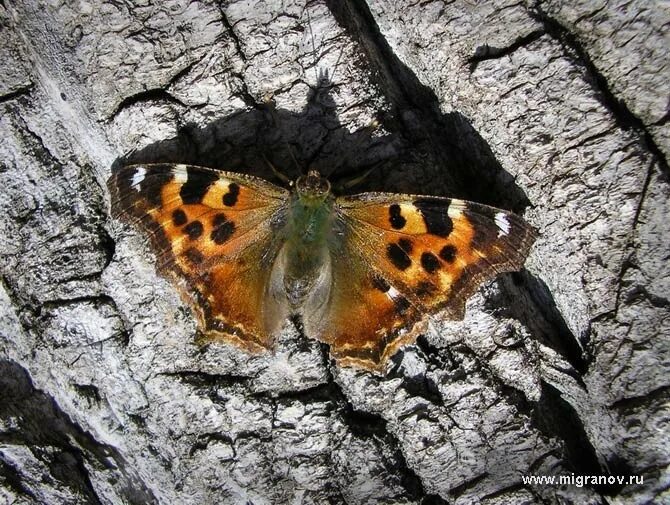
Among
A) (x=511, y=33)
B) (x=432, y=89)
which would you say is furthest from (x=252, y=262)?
(x=511, y=33)

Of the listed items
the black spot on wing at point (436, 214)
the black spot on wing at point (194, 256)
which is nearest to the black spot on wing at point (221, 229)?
the black spot on wing at point (194, 256)

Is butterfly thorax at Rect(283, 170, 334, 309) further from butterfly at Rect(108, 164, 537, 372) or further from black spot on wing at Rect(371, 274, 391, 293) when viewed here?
black spot on wing at Rect(371, 274, 391, 293)

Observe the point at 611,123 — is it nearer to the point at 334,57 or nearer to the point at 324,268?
the point at 334,57

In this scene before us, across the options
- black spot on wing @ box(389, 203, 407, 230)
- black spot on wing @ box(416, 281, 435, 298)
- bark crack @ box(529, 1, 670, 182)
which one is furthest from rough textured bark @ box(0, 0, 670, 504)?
black spot on wing @ box(416, 281, 435, 298)

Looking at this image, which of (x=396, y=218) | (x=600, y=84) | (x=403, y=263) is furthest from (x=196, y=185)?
(x=600, y=84)

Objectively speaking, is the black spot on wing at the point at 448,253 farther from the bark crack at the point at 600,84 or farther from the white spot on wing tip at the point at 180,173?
the white spot on wing tip at the point at 180,173

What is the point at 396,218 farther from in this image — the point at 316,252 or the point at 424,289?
the point at 316,252
